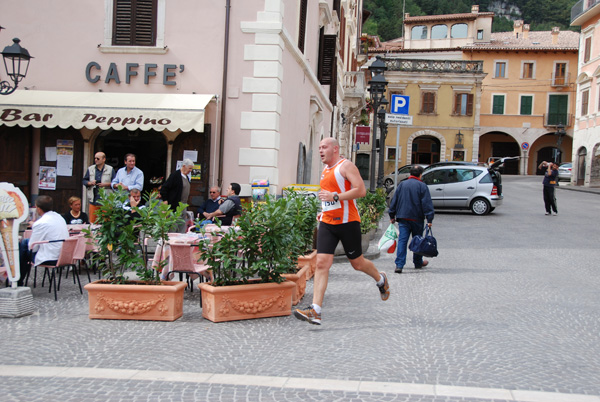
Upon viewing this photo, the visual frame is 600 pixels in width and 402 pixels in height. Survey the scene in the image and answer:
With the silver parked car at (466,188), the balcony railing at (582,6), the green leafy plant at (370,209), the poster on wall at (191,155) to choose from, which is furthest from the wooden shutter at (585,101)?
the poster on wall at (191,155)

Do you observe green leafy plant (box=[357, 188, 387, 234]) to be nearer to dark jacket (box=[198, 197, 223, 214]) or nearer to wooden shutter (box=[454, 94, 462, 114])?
dark jacket (box=[198, 197, 223, 214])

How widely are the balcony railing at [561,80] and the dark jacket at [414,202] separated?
49824 mm

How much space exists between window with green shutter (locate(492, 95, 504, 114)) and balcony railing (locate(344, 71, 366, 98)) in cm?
2950

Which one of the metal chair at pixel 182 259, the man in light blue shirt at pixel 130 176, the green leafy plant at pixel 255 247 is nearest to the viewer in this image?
the green leafy plant at pixel 255 247

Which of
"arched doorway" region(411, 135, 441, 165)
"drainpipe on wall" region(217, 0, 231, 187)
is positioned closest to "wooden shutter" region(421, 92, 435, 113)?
"arched doorway" region(411, 135, 441, 165)

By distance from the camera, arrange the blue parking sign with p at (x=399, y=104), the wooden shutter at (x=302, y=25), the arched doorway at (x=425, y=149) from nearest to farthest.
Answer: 1. the blue parking sign with p at (x=399, y=104)
2. the wooden shutter at (x=302, y=25)
3. the arched doorway at (x=425, y=149)

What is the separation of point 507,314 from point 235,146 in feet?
24.8

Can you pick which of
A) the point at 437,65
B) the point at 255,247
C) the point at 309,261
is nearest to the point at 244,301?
the point at 255,247

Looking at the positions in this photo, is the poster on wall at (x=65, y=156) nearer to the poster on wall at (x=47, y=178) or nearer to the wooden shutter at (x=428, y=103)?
the poster on wall at (x=47, y=178)

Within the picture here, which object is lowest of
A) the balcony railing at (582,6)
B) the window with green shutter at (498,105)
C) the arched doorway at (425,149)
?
the arched doorway at (425,149)

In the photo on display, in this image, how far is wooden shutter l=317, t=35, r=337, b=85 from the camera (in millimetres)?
19736

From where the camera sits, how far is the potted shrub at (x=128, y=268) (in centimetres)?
650

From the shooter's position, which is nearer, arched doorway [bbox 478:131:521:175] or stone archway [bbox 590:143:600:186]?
stone archway [bbox 590:143:600:186]

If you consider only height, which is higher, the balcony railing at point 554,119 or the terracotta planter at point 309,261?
the balcony railing at point 554,119
